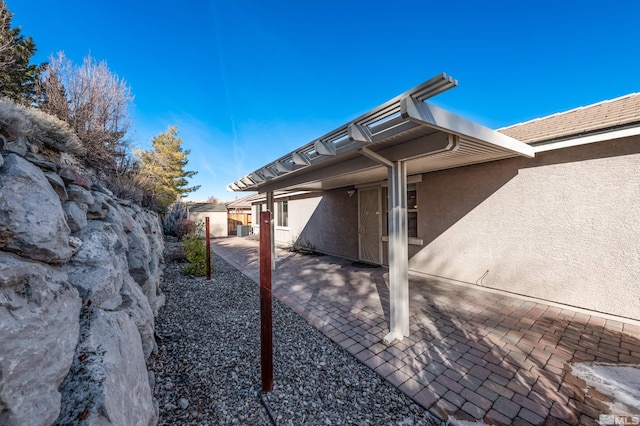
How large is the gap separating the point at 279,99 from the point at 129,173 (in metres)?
7.90

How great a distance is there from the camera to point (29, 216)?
155cm

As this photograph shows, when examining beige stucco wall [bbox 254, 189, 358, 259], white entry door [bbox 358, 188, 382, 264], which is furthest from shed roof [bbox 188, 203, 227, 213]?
white entry door [bbox 358, 188, 382, 264]

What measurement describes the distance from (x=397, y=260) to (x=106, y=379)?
10.9 ft

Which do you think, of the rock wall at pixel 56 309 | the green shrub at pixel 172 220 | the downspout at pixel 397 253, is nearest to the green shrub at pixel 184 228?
the green shrub at pixel 172 220

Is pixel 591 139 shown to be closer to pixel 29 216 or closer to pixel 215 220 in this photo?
pixel 29 216

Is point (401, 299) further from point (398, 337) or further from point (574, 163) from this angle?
point (574, 163)

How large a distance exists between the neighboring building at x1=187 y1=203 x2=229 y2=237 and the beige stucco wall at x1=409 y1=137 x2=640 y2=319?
17.4 m

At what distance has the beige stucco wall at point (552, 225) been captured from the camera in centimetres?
385

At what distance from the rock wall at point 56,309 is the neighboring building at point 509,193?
9.56 ft

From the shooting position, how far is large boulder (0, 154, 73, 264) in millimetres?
1420

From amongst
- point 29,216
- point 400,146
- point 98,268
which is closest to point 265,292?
point 98,268

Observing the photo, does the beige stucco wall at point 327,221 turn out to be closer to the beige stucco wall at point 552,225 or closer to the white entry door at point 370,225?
the white entry door at point 370,225

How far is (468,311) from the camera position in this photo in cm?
443

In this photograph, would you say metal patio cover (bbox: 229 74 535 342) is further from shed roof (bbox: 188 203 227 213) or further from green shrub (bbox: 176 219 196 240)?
shed roof (bbox: 188 203 227 213)
